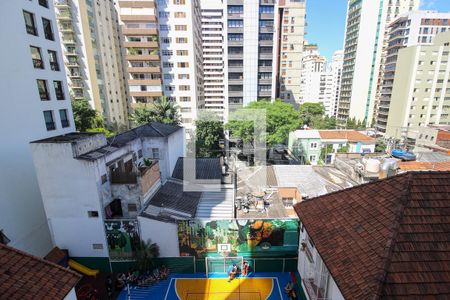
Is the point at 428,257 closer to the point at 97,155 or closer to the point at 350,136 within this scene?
the point at 97,155

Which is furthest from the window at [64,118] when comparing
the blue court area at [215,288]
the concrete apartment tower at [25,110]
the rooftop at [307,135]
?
the rooftop at [307,135]

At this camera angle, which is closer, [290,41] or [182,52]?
[182,52]

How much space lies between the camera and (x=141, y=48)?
39969 mm

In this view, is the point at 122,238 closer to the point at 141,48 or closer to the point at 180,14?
the point at 141,48

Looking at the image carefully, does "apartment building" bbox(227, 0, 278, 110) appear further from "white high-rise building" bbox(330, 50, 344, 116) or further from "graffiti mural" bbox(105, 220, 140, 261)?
"white high-rise building" bbox(330, 50, 344, 116)

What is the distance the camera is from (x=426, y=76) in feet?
160

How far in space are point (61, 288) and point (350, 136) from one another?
42089mm

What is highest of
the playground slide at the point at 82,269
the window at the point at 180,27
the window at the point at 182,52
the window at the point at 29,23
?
the window at the point at 180,27

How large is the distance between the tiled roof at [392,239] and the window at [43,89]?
2110 cm

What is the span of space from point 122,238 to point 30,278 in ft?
24.5

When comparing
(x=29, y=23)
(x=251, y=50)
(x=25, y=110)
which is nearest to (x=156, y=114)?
(x=29, y=23)

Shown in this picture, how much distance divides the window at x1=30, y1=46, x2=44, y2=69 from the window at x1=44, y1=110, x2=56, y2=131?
11.6ft

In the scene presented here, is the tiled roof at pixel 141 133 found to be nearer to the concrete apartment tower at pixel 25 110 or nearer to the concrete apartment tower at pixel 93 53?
the concrete apartment tower at pixel 25 110

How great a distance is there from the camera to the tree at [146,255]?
542 inches
